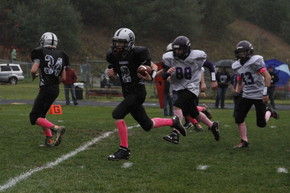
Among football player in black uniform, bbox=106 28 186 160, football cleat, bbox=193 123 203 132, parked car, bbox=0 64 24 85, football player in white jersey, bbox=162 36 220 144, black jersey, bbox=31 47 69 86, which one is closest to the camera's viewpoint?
football player in black uniform, bbox=106 28 186 160

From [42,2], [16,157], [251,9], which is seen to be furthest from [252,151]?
[251,9]

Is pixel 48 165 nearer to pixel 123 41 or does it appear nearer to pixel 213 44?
pixel 123 41

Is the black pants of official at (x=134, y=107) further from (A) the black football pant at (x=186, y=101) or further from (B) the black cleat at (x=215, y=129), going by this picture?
(B) the black cleat at (x=215, y=129)

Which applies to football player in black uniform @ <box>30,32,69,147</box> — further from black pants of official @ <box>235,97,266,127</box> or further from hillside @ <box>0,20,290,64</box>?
hillside @ <box>0,20,290,64</box>

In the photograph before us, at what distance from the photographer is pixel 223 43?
247 ft

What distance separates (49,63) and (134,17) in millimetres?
56712

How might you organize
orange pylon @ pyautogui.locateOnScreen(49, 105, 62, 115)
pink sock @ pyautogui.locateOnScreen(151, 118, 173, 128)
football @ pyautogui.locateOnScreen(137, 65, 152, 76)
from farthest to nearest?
orange pylon @ pyautogui.locateOnScreen(49, 105, 62, 115) < pink sock @ pyautogui.locateOnScreen(151, 118, 173, 128) < football @ pyautogui.locateOnScreen(137, 65, 152, 76)

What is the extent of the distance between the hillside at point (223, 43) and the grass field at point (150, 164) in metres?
48.7

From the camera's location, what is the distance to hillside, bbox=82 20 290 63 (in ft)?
207

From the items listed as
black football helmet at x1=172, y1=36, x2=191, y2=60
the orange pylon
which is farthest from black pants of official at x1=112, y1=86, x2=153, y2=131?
the orange pylon

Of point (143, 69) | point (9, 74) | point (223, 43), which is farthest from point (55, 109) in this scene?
point (223, 43)

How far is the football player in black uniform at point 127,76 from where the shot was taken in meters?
7.83

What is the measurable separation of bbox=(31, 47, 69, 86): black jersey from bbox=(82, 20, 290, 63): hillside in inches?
1958

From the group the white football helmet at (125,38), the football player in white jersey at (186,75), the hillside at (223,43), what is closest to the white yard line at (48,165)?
the football player in white jersey at (186,75)
